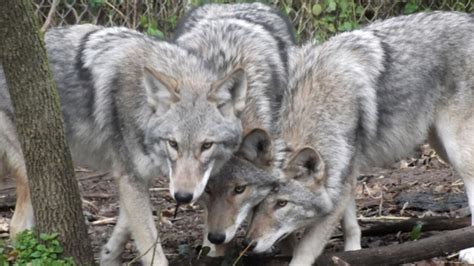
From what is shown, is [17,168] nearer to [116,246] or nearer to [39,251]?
[116,246]

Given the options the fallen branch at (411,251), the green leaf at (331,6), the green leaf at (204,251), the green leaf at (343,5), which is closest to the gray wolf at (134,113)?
the green leaf at (204,251)

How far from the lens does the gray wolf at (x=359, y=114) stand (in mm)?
5902

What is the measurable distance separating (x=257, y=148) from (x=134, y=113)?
2.75 ft

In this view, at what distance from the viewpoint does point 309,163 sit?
5898mm

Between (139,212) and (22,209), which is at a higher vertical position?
(139,212)

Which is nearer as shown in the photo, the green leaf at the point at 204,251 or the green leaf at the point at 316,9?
the green leaf at the point at 204,251

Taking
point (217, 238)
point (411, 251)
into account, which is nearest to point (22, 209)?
point (217, 238)

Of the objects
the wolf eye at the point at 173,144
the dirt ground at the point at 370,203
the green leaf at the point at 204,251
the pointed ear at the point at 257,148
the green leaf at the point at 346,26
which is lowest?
the dirt ground at the point at 370,203

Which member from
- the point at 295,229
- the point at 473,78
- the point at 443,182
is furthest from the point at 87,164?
the point at 443,182

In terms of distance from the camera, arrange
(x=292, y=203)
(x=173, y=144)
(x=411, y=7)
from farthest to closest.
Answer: (x=411, y=7)
(x=292, y=203)
(x=173, y=144)

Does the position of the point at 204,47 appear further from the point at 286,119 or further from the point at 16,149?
the point at 16,149

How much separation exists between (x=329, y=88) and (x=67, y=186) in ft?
6.02

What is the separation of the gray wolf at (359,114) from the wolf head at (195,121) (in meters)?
0.42

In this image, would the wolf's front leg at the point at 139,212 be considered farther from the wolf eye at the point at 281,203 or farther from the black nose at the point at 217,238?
the wolf eye at the point at 281,203
